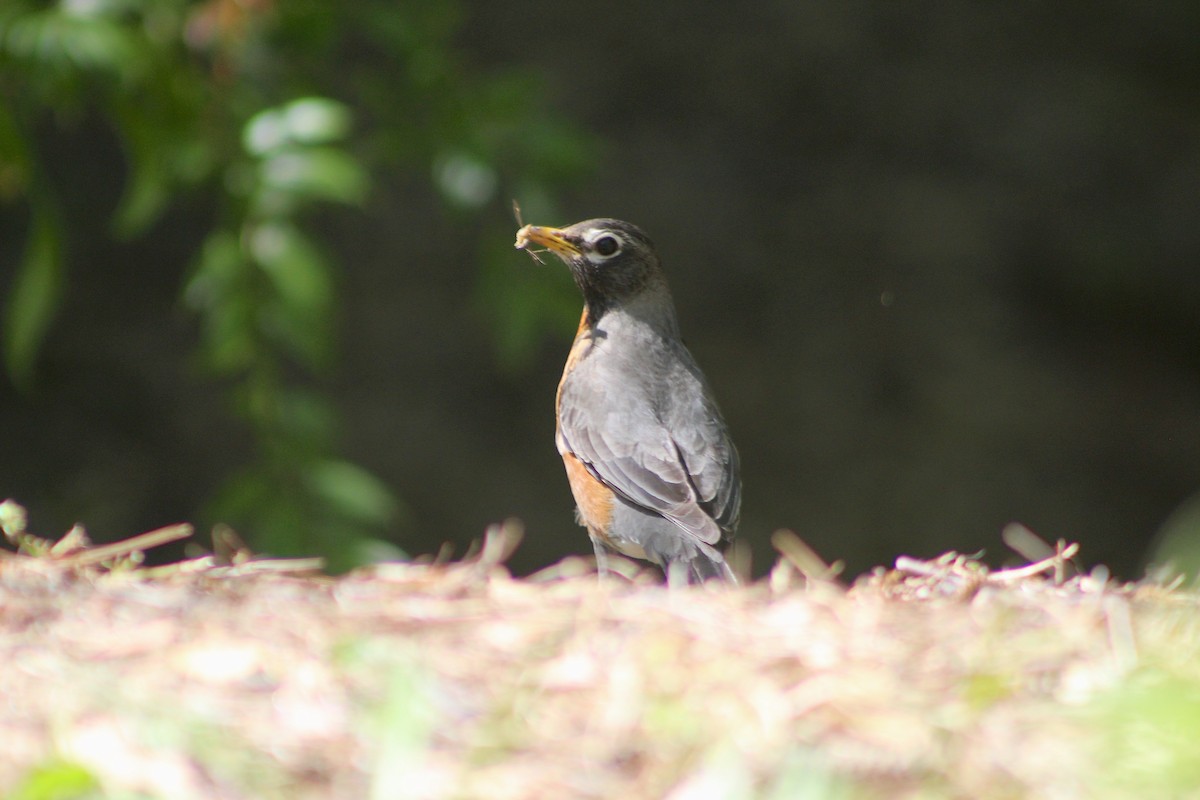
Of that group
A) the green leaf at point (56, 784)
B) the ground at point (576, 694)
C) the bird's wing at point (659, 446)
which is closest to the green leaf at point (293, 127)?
the bird's wing at point (659, 446)

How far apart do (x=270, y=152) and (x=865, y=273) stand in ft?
19.0

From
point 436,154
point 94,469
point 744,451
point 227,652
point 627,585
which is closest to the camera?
point 227,652

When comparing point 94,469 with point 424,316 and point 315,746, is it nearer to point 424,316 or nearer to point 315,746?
point 424,316

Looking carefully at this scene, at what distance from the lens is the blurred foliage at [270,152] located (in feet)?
12.7

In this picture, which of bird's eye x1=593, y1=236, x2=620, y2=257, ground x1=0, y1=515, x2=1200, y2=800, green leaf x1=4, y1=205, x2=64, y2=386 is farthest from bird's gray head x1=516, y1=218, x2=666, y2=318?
ground x1=0, y1=515, x2=1200, y2=800

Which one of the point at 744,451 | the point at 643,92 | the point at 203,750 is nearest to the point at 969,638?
the point at 203,750

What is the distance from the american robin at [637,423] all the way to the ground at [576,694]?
1.77m

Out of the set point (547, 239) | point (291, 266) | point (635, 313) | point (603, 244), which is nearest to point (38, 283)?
point (291, 266)

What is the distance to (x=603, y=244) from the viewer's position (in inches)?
196

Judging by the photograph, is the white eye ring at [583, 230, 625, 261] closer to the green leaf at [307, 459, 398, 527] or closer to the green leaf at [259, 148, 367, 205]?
the green leaf at [259, 148, 367, 205]

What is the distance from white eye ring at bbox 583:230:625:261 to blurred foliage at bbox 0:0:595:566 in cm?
47

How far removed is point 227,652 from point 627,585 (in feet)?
3.20

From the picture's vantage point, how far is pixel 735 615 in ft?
7.47

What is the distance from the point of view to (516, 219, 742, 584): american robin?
14.2 ft
